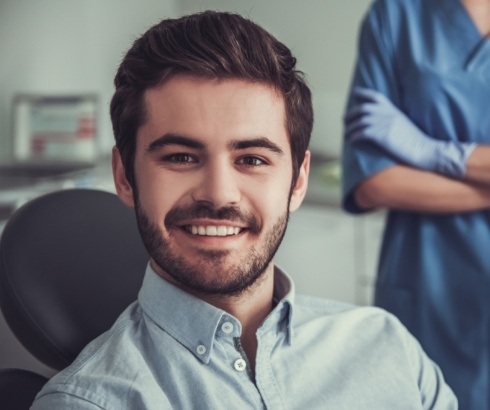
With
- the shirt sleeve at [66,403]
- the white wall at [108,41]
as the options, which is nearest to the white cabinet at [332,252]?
the white wall at [108,41]

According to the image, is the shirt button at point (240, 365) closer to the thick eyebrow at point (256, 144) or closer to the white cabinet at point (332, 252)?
the thick eyebrow at point (256, 144)

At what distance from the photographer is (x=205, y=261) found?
929mm

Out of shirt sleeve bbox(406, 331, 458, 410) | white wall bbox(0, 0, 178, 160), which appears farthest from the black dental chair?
white wall bbox(0, 0, 178, 160)

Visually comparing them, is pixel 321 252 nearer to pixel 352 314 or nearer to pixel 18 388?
pixel 352 314

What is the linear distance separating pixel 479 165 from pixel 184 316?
0.68m

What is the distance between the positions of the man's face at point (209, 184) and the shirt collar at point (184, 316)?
2cm

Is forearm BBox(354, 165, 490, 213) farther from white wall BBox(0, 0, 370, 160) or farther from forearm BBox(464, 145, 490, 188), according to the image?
white wall BBox(0, 0, 370, 160)

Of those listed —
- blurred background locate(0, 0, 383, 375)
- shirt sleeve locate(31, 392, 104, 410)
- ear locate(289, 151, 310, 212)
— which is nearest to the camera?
shirt sleeve locate(31, 392, 104, 410)

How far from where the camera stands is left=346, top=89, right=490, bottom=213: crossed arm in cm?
135

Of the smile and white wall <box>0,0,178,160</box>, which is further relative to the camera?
white wall <box>0,0,178,160</box>

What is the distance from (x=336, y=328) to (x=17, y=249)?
0.48 m

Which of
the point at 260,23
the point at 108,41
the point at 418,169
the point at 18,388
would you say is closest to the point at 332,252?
the point at 260,23

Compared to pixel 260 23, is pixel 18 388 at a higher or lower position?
lower

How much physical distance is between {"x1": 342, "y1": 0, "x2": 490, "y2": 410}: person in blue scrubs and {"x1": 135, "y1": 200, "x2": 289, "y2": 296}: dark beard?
506mm
